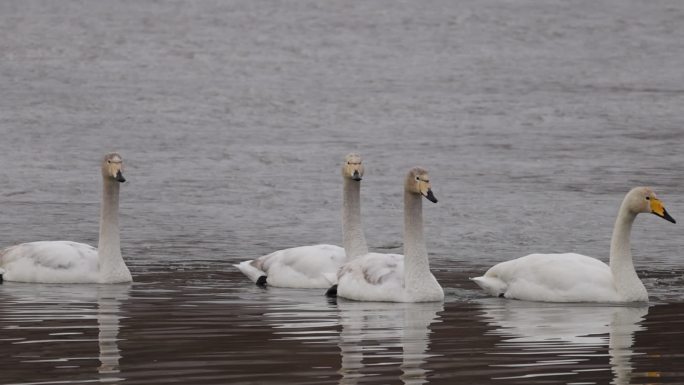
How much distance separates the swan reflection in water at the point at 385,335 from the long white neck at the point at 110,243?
6.02ft

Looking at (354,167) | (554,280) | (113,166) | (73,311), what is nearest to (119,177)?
(113,166)

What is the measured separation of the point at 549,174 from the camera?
17375 mm

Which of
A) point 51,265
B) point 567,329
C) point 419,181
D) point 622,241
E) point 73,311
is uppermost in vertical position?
point 419,181

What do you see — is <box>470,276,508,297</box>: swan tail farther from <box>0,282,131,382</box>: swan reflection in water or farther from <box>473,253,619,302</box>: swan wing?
<box>0,282,131,382</box>: swan reflection in water

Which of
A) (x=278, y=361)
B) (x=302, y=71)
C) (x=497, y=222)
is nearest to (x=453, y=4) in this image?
(x=302, y=71)

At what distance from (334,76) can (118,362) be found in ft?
57.1

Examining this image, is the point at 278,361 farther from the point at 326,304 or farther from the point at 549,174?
the point at 549,174

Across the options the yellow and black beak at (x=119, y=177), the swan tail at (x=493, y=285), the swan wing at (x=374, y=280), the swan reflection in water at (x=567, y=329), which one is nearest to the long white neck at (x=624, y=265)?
the swan reflection in water at (x=567, y=329)

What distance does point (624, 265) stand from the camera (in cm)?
1036

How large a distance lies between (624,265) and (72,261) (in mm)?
4064

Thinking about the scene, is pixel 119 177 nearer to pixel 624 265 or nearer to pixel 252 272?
pixel 252 272

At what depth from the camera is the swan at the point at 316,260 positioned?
450 inches

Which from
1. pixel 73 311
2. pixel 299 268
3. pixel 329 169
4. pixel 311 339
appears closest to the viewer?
pixel 311 339

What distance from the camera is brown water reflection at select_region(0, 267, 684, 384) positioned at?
6.88 metres
